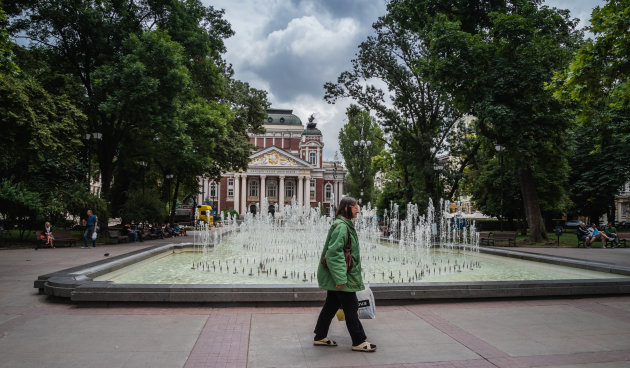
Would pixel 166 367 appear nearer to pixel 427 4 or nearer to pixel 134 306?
pixel 134 306

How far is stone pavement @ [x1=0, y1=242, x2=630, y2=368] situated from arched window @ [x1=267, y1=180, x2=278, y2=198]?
229ft

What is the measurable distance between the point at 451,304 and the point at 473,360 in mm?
2702

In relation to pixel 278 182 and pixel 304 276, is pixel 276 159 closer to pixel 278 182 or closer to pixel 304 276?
pixel 278 182

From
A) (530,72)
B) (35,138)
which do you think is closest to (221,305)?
(35,138)

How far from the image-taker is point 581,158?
3400 centimetres

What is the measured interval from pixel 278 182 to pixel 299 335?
7196 cm

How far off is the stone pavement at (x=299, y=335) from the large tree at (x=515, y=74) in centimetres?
1305

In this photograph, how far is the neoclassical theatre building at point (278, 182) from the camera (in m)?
74.4

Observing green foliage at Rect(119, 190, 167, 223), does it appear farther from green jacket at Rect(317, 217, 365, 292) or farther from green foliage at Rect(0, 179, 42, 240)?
green jacket at Rect(317, 217, 365, 292)

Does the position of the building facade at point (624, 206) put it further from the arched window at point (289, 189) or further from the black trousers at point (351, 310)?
the black trousers at point (351, 310)

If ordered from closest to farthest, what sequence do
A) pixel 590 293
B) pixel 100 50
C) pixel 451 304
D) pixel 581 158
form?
pixel 451 304 < pixel 590 293 < pixel 100 50 < pixel 581 158

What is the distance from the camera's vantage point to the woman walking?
4.65 metres

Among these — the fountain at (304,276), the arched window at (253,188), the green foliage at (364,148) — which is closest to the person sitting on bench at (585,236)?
the fountain at (304,276)

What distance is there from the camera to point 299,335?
539 centimetres
